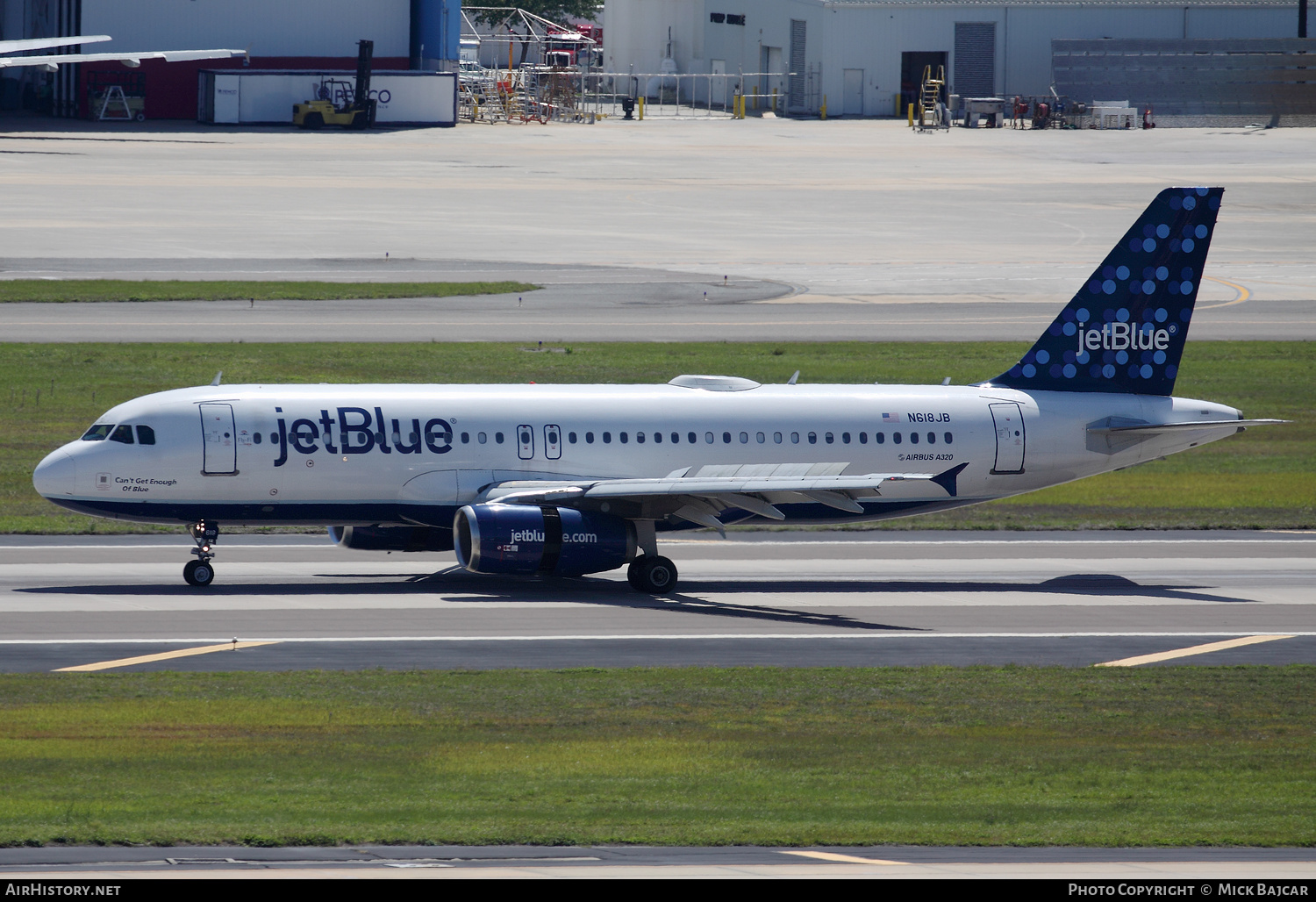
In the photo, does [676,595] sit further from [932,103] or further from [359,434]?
[932,103]

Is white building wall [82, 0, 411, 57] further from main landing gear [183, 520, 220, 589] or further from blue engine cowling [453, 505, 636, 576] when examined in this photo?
blue engine cowling [453, 505, 636, 576]

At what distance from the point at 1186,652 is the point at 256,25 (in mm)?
143827

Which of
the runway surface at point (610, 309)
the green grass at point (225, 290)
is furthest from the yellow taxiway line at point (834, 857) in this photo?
the green grass at point (225, 290)

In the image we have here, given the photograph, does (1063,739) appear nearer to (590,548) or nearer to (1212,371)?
(590,548)

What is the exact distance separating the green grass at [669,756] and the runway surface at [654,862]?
1.40ft

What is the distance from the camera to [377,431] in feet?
124

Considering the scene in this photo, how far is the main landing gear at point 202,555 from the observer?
37.8m

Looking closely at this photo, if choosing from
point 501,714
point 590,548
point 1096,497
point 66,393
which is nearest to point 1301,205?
point 1096,497

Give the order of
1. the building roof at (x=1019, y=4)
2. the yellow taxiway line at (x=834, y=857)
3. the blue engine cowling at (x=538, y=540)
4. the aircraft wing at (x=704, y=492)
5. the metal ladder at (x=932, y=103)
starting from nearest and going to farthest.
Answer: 1. the yellow taxiway line at (x=834, y=857)
2. the aircraft wing at (x=704, y=492)
3. the blue engine cowling at (x=538, y=540)
4. the metal ladder at (x=932, y=103)
5. the building roof at (x=1019, y=4)

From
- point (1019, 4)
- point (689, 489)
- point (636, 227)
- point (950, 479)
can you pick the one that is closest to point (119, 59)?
point (636, 227)

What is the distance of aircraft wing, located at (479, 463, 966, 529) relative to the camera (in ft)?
117

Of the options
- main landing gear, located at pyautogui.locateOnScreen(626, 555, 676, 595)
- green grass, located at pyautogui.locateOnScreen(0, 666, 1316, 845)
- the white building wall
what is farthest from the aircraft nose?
the white building wall

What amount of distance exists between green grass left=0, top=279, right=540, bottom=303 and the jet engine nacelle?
40782 mm

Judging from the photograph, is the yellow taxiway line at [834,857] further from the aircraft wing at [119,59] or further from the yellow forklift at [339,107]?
the yellow forklift at [339,107]
